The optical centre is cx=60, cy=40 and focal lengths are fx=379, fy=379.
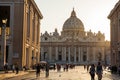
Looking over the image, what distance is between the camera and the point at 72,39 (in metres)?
189

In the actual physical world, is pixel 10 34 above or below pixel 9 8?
below

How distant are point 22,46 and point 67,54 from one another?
141 meters

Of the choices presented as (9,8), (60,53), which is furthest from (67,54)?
(9,8)

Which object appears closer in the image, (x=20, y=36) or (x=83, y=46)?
(x=20, y=36)

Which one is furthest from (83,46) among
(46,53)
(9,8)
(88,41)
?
(9,8)

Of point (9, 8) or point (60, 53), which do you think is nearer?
point (9, 8)

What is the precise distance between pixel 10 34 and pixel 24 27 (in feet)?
7.67

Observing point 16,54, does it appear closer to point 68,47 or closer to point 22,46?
point 22,46

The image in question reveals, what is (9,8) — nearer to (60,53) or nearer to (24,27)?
(24,27)

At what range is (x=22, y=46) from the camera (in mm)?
53125

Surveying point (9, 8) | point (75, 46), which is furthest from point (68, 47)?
point (9, 8)

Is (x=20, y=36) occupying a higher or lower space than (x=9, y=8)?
lower

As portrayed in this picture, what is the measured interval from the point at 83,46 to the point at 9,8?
Answer: 138010 mm

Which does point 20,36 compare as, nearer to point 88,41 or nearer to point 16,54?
point 16,54
